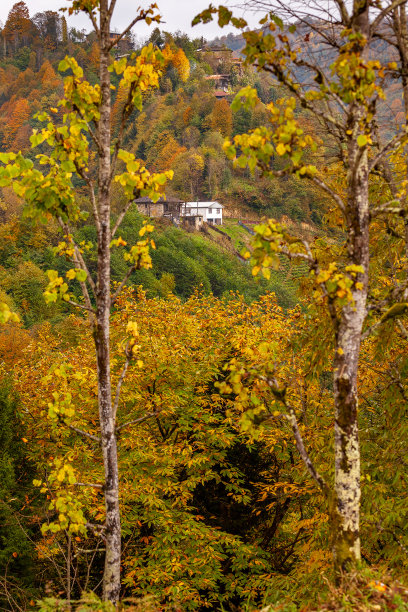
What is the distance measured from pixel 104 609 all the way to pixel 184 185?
88706 millimetres

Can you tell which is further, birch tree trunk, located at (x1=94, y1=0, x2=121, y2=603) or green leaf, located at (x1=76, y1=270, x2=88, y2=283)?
birch tree trunk, located at (x1=94, y1=0, x2=121, y2=603)

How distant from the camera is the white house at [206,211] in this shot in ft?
268

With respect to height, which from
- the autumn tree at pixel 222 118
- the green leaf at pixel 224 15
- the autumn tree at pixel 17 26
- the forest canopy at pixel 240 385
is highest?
the autumn tree at pixel 17 26

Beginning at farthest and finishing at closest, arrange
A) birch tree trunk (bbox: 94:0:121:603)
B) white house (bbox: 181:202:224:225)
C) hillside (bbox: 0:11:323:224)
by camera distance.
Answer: hillside (bbox: 0:11:323:224) → white house (bbox: 181:202:224:225) → birch tree trunk (bbox: 94:0:121:603)

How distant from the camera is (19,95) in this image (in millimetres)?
124812

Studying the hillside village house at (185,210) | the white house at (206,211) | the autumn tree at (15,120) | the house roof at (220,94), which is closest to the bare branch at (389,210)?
the hillside village house at (185,210)

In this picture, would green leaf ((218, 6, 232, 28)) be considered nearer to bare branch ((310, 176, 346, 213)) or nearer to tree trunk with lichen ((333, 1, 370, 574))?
tree trunk with lichen ((333, 1, 370, 574))

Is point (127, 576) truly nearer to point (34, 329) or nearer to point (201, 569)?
point (201, 569)

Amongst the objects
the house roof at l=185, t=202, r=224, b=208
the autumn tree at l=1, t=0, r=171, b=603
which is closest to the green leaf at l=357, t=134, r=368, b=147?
the autumn tree at l=1, t=0, r=171, b=603

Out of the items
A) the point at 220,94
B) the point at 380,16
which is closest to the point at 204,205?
the point at 220,94

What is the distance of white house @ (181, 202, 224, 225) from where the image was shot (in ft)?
268

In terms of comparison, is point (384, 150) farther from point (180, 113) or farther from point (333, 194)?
point (180, 113)

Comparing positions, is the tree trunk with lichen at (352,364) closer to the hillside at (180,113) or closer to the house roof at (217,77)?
the hillside at (180,113)

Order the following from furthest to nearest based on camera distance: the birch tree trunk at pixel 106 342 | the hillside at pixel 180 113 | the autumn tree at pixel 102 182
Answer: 1. the hillside at pixel 180 113
2. the birch tree trunk at pixel 106 342
3. the autumn tree at pixel 102 182
